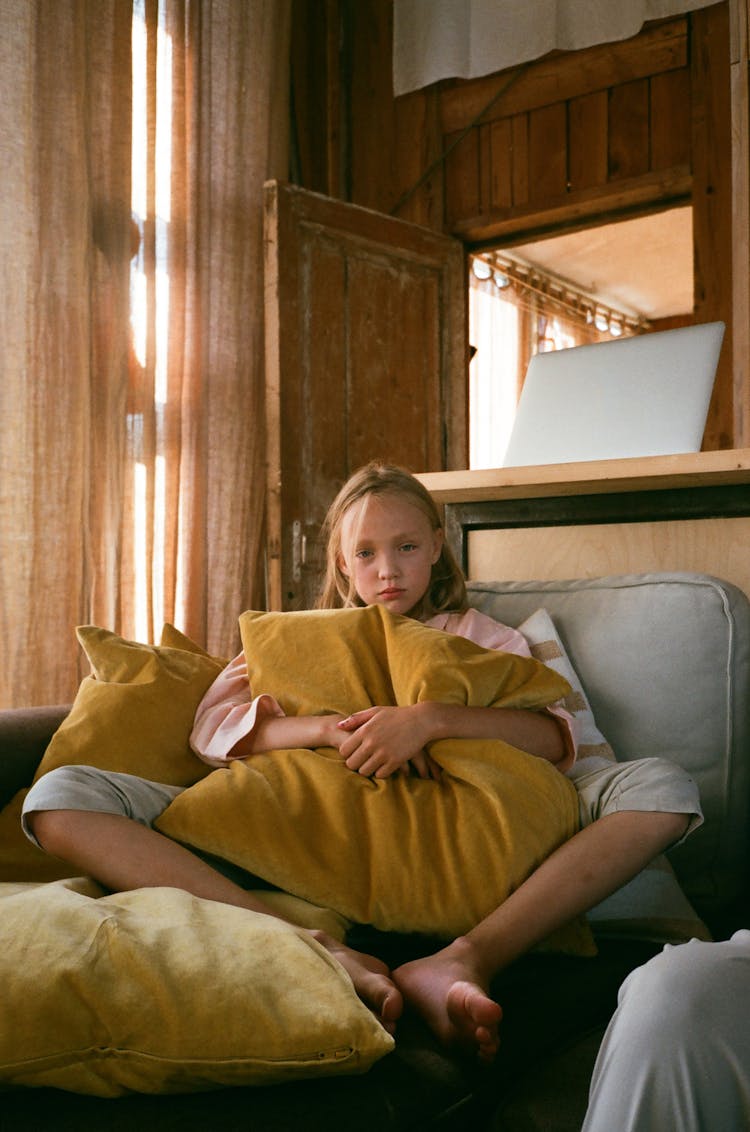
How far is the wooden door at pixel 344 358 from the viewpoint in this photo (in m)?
3.33

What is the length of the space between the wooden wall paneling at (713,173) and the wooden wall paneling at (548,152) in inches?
18.9

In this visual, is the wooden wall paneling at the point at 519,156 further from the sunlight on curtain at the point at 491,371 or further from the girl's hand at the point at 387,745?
the girl's hand at the point at 387,745

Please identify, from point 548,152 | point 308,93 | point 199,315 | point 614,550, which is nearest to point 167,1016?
point 614,550

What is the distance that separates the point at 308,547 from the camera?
3371 millimetres

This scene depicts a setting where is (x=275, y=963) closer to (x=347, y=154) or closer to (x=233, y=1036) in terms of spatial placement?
(x=233, y=1036)

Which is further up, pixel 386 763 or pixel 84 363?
pixel 84 363

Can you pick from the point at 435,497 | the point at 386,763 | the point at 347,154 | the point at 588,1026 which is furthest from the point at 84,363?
the point at 588,1026

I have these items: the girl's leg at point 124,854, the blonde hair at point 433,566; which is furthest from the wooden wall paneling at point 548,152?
the girl's leg at point 124,854

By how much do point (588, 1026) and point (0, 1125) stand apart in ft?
1.80

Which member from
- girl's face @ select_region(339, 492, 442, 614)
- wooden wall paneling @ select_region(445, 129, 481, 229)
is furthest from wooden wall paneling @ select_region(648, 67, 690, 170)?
girl's face @ select_region(339, 492, 442, 614)

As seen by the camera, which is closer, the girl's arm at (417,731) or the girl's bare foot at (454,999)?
the girl's bare foot at (454,999)

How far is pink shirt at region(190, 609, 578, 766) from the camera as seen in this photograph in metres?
1.43

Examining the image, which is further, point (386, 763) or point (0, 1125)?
point (386, 763)

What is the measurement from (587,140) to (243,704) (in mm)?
2978
